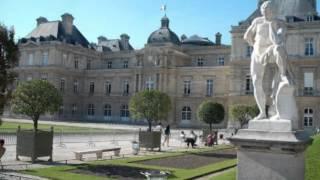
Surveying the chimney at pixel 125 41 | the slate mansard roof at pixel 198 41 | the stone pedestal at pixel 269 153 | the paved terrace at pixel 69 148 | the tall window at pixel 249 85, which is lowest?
the paved terrace at pixel 69 148

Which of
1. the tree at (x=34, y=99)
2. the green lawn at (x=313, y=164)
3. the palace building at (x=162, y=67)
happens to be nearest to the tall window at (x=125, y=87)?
the palace building at (x=162, y=67)

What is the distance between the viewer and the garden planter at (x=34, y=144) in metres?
15.9

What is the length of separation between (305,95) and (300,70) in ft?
8.59

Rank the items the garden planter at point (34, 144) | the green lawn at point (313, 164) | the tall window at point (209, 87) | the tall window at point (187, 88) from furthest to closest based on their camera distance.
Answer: the tall window at point (187, 88)
the tall window at point (209, 87)
the garden planter at point (34, 144)
the green lawn at point (313, 164)

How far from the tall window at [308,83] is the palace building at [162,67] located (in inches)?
3.3

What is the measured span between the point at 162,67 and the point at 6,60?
41352 millimetres

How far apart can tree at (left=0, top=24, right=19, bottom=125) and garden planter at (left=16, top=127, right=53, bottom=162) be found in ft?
10.3

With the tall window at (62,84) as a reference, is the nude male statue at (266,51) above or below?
below

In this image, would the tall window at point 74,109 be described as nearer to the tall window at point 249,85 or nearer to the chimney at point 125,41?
the chimney at point 125,41

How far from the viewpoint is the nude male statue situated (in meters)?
8.02

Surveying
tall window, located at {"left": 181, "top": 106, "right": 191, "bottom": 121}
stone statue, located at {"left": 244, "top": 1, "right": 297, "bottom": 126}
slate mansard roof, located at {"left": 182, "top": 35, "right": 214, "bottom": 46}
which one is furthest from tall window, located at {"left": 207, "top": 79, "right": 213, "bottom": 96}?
stone statue, located at {"left": 244, "top": 1, "right": 297, "bottom": 126}

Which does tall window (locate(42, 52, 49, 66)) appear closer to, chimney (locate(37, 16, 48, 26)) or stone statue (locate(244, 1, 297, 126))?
chimney (locate(37, 16, 48, 26))

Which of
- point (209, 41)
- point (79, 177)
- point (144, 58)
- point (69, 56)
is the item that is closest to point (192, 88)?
point (144, 58)

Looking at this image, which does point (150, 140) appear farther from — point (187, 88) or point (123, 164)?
point (187, 88)
